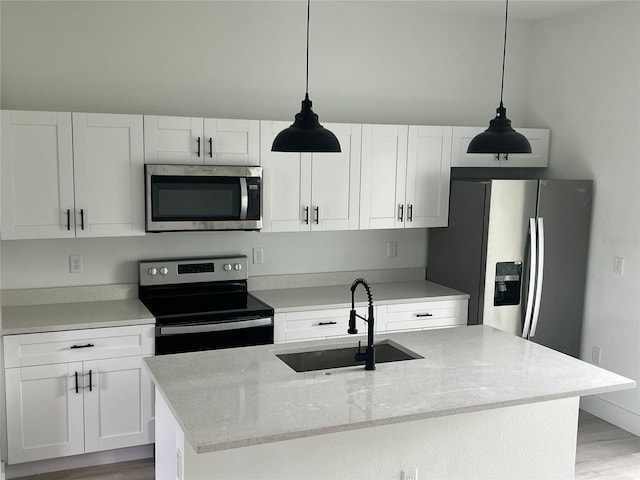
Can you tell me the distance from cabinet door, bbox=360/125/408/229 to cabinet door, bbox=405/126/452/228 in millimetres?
64

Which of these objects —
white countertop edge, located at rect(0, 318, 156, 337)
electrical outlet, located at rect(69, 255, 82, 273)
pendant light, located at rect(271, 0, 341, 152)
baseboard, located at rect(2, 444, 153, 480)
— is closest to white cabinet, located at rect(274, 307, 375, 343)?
white countertop edge, located at rect(0, 318, 156, 337)

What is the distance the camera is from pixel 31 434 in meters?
3.54

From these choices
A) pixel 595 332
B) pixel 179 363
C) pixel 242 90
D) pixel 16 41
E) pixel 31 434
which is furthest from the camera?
pixel 595 332

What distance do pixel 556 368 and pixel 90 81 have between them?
3.10m

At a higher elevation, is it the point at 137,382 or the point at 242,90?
the point at 242,90

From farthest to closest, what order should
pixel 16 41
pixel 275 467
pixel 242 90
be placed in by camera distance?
pixel 242 90, pixel 16 41, pixel 275 467

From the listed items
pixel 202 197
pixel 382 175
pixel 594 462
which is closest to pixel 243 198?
pixel 202 197

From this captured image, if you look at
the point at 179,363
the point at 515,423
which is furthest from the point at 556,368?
the point at 179,363

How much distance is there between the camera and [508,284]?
4.47 meters

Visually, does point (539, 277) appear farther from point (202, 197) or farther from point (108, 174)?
point (108, 174)

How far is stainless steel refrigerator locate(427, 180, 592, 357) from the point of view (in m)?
4.38

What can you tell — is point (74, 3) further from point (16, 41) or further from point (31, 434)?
point (31, 434)

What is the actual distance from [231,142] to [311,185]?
608 millimetres

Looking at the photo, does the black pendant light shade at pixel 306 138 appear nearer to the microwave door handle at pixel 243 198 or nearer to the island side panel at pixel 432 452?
Answer: the island side panel at pixel 432 452
